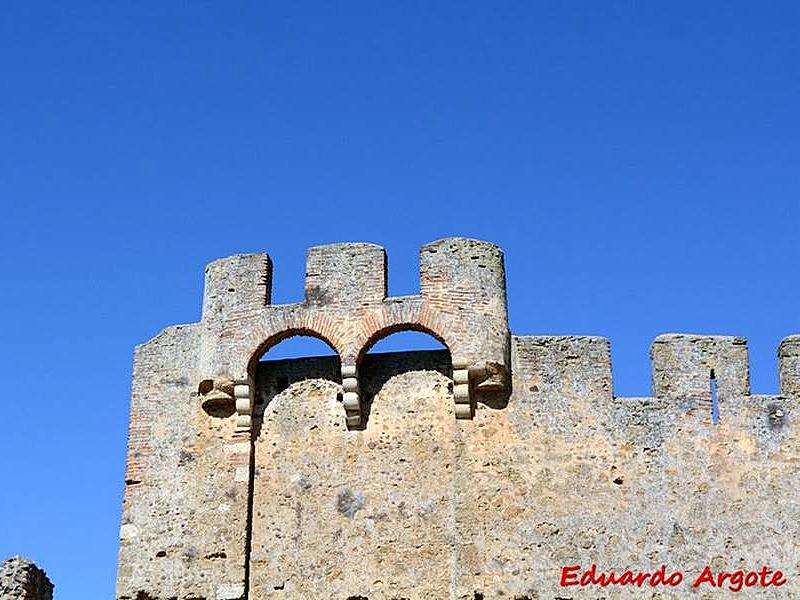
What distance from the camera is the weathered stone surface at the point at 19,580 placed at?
51.9 ft

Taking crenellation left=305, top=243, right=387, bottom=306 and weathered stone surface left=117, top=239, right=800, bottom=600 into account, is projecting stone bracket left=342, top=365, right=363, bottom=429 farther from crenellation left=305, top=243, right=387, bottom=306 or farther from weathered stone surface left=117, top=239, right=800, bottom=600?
crenellation left=305, top=243, right=387, bottom=306

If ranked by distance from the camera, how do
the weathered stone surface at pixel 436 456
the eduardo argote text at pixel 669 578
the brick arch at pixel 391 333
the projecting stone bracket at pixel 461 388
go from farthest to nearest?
the brick arch at pixel 391 333
the projecting stone bracket at pixel 461 388
the weathered stone surface at pixel 436 456
the eduardo argote text at pixel 669 578

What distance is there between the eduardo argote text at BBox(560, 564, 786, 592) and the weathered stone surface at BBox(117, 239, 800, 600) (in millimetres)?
69

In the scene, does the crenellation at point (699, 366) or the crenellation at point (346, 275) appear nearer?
the crenellation at point (699, 366)

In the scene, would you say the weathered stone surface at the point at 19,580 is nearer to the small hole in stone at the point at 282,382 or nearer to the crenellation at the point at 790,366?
the small hole in stone at the point at 282,382

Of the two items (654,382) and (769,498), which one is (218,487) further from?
(769,498)

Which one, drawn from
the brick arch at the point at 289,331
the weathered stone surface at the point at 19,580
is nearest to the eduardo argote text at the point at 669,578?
the brick arch at the point at 289,331

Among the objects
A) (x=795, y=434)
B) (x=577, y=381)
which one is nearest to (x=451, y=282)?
(x=577, y=381)

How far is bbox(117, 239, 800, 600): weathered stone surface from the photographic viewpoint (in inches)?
612

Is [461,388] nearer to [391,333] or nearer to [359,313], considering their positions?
[391,333]

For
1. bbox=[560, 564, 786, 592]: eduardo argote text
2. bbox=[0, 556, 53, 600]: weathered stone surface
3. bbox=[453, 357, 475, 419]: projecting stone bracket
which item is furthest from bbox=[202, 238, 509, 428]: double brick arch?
bbox=[0, 556, 53, 600]: weathered stone surface

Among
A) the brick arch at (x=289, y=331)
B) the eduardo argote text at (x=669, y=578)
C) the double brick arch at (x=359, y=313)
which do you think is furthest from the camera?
the brick arch at (x=289, y=331)

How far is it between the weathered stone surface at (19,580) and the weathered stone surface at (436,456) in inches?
38.8

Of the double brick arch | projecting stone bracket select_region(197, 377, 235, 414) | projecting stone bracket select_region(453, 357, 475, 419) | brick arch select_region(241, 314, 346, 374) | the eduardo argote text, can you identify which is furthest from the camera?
projecting stone bracket select_region(197, 377, 235, 414)
